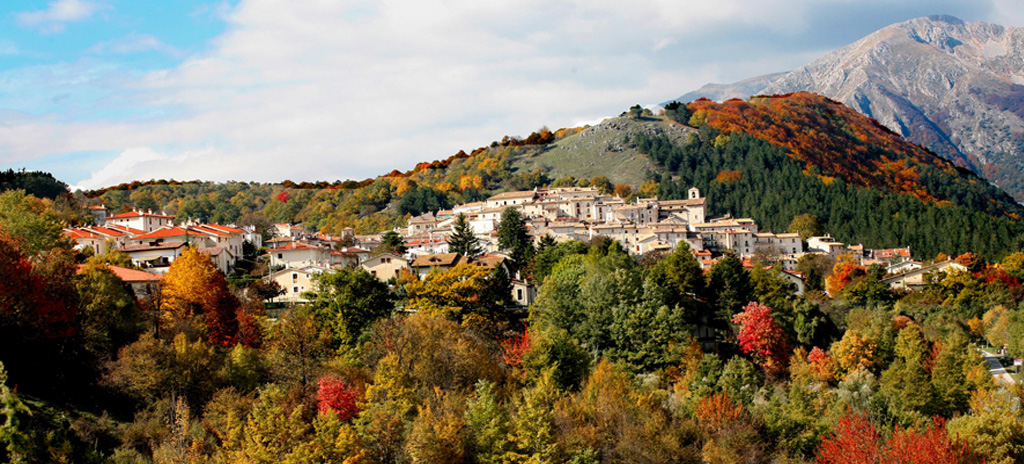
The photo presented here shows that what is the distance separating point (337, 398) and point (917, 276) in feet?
167

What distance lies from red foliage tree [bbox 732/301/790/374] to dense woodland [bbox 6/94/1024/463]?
14cm

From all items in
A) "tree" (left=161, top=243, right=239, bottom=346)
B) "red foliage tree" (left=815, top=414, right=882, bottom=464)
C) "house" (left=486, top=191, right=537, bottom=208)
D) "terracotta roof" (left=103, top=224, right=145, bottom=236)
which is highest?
"house" (left=486, top=191, right=537, bottom=208)

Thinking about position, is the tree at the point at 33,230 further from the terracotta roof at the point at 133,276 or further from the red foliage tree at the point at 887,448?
the red foliage tree at the point at 887,448

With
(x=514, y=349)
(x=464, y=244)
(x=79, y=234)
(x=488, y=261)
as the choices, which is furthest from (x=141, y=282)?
(x=464, y=244)

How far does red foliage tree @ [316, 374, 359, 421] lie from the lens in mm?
28219

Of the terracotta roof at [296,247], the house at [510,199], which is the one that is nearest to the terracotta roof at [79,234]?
the terracotta roof at [296,247]

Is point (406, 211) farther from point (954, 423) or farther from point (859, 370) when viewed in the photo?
point (954, 423)

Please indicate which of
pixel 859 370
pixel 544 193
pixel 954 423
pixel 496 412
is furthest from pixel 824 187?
pixel 496 412

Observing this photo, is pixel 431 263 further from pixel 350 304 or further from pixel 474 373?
pixel 474 373

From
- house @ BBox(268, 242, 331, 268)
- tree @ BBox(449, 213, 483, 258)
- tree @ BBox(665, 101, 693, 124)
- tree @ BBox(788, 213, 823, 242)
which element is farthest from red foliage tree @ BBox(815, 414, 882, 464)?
tree @ BBox(665, 101, 693, 124)

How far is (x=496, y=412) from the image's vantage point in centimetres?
2736

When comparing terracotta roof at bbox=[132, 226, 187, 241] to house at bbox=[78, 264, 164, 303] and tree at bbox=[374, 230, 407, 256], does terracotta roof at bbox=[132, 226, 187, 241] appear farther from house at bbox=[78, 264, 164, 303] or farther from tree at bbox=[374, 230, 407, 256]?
tree at bbox=[374, 230, 407, 256]

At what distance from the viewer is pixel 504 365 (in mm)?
36438

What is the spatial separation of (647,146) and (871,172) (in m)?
36.8
